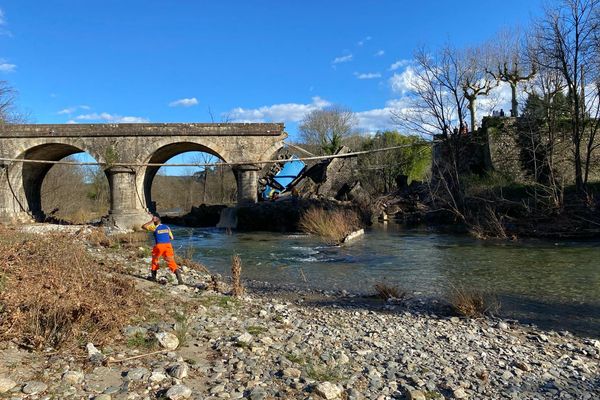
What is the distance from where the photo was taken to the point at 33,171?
29.3 meters

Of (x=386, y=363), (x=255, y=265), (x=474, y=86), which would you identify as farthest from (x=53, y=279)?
(x=474, y=86)

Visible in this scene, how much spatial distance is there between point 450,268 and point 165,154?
2274 centimetres

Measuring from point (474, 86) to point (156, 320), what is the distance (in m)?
28.2

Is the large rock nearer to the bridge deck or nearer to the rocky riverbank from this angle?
the rocky riverbank

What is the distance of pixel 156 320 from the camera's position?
582cm

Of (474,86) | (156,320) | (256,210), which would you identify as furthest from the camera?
(474,86)

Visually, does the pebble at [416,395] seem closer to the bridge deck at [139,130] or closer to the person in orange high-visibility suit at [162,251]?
the person in orange high-visibility suit at [162,251]

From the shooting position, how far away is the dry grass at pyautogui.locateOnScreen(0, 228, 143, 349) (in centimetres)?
454

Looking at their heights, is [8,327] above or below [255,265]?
above

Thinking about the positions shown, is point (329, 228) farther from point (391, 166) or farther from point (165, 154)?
point (391, 166)

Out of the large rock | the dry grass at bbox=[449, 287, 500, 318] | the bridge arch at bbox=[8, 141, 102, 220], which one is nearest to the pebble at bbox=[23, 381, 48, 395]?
the large rock

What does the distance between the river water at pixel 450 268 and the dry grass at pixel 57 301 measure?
17.0ft

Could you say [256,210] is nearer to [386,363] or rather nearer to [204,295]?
[204,295]

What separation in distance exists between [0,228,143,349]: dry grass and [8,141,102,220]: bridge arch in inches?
879
